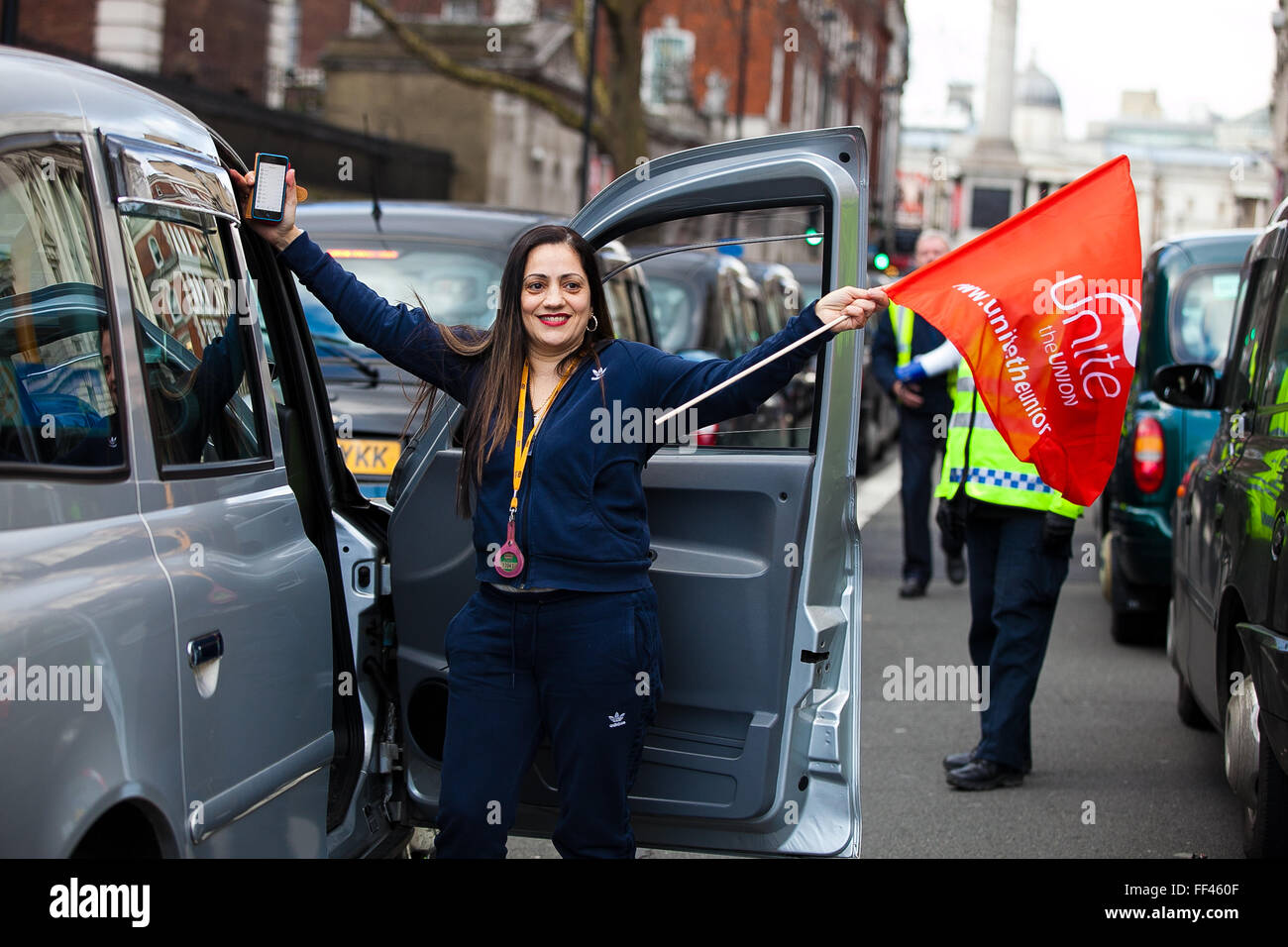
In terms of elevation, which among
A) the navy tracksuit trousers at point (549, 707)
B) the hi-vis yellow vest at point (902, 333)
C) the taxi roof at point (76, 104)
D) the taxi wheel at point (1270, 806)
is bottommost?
the taxi wheel at point (1270, 806)

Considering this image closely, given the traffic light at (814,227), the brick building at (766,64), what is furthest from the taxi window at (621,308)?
the brick building at (766,64)

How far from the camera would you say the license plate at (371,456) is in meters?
7.14

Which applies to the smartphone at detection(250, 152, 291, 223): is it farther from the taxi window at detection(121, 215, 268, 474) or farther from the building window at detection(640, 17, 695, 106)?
the building window at detection(640, 17, 695, 106)

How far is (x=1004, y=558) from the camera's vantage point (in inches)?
244

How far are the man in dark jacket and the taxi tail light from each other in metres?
1.73

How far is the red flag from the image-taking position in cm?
423

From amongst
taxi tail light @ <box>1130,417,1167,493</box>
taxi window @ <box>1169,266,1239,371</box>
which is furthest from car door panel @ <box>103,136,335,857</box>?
taxi window @ <box>1169,266,1239,371</box>

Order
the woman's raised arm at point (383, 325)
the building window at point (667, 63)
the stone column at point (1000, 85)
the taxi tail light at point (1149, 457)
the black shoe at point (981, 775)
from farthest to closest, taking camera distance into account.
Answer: the stone column at point (1000, 85)
the building window at point (667, 63)
the taxi tail light at point (1149, 457)
the black shoe at point (981, 775)
the woman's raised arm at point (383, 325)

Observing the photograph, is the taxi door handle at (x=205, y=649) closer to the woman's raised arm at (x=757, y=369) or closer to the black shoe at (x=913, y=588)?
the woman's raised arm at (x=757, y=369)

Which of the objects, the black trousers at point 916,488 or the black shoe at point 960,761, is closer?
the black shoe at point 960,761

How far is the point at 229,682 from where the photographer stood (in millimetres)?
3186

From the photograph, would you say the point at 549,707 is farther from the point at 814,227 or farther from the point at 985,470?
the point at 985,470

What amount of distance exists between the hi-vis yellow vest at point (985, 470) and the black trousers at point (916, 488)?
14.9ft
